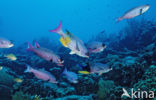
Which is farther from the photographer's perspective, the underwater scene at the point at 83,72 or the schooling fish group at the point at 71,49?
the underwater scene at the point at 83,72

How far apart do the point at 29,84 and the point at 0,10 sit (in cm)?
17289

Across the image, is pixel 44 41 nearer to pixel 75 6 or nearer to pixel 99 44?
pixel 99 44

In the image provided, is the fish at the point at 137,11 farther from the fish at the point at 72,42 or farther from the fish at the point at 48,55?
the fish at the point at 48,55

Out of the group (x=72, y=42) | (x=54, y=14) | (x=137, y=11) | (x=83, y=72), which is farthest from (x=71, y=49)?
(x=54, y=14)

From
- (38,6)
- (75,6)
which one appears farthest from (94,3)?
(38,6)

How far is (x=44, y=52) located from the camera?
2.92 metres

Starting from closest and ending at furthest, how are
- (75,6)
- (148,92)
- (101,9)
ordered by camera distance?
(148,92)
(101,9)
(75,6)

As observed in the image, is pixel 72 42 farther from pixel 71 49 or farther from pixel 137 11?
pixel 137 11

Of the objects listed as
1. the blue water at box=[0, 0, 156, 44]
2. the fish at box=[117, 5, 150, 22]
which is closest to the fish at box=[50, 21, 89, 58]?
the fish at box=[117, 5, 150, 22]

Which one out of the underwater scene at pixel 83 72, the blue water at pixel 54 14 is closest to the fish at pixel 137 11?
the underwater scene at pixel 83 72

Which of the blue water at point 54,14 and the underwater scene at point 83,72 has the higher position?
the blue water at point 54,14

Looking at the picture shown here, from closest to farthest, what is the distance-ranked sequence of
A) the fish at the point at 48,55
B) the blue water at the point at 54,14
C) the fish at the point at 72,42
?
the fish at the point at 72,42 < the fish at the point at 48,55 < the blue water at the point at 54,14

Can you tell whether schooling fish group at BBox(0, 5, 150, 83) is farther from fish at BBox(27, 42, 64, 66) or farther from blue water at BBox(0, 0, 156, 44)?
blue water at BBox(0, 0, 156, 44)

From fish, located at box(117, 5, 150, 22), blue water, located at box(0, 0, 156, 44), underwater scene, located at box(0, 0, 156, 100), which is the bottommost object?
underwater scene, located at box(0, 0, 156, 100)
